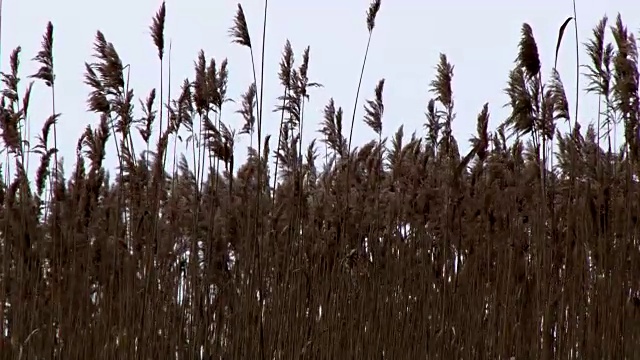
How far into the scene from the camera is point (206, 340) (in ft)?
11.5

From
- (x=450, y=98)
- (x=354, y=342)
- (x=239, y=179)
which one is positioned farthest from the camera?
(x=239, y=179)

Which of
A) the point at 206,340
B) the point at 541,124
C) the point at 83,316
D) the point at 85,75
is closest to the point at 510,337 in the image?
the point at 541,124

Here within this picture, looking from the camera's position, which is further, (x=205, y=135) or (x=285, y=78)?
(x=285, y=78)

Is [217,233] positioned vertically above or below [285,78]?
below

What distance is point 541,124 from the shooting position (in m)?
3.58

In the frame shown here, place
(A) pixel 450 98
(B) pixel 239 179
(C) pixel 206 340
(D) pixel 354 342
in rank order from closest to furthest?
1. (C) pixel 206 340
2. (D) pixel 354 342
3. (A) pixel 450 98
4. (B) pixel 239 179

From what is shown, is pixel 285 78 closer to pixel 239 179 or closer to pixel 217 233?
pixel 217 233

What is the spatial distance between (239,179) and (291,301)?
190cm

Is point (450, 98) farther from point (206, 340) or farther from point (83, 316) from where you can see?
point (83, 316)

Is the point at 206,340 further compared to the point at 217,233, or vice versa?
the point at 217,233

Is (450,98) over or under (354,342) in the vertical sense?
over

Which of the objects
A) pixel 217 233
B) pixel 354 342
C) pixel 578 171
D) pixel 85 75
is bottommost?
pixel 354 342

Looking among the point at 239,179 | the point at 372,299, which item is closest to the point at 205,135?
the point at 372,299

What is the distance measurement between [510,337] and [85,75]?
79.9 inches
